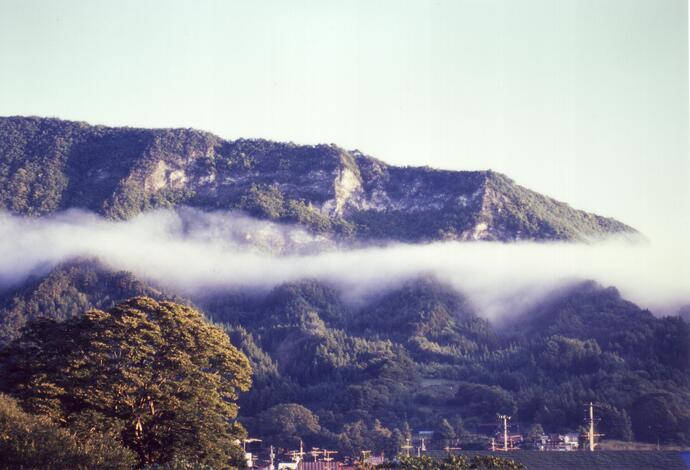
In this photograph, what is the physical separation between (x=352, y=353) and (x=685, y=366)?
57.5 meters

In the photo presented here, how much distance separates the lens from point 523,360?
632ft

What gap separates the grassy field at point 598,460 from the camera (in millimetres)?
90338

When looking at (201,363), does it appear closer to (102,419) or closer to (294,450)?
(102,419)

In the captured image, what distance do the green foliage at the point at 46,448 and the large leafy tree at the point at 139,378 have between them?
5.55m

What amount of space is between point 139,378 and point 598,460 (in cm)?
5069

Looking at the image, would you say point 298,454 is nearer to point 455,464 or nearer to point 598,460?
point 598,460

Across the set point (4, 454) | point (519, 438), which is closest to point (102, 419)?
point (4, 454)

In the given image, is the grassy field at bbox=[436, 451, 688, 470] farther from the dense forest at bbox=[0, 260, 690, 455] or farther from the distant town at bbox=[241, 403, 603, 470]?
the dense forest at bbox=[0, 260, 690, 455]

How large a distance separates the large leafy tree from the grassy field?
3645cm

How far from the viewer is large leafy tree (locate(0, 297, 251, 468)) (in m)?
55.6

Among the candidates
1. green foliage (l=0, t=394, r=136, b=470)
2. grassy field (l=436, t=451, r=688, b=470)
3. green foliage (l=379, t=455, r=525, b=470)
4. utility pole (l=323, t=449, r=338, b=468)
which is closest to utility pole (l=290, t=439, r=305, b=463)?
utility pole (l=323, t=449, r=338, b=468)

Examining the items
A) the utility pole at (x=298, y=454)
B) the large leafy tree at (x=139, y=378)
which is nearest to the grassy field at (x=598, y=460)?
the large leafy tree at (x=139, y=378)

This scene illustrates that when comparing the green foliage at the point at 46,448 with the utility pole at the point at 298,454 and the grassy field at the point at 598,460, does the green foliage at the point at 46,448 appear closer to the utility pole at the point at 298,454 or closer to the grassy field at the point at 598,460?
the grassy field at the point at 598,460

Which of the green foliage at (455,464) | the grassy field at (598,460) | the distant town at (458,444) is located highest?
the distant town at (458,444)
